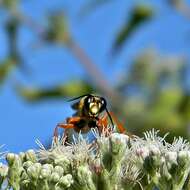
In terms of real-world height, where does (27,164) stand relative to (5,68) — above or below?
below

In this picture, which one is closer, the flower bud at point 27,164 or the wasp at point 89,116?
the flower bud at point 27,164

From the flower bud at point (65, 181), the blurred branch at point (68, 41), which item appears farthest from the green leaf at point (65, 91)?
the flower bud at point (65, 181)

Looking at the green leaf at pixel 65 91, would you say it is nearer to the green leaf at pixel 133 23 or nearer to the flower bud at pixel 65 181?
the green leaf at pixel 133 23

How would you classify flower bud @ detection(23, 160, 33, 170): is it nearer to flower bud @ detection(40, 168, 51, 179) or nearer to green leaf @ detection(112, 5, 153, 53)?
flower bud @ detection(40, 168, 51, 179)

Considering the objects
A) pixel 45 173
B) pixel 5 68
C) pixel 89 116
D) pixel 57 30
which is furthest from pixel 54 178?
pixel 57 30

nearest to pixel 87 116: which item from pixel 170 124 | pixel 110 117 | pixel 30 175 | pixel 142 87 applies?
pixel 110 117

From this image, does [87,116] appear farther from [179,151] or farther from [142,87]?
[142,87]

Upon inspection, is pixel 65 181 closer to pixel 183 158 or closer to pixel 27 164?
pixel 27 164
